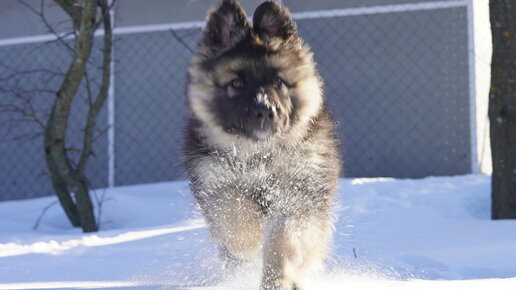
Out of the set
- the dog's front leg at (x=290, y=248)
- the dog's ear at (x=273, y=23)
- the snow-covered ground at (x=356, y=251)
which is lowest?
the snow-covered ground at (x=356, y=251)

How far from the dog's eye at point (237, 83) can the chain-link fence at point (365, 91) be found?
3.83m

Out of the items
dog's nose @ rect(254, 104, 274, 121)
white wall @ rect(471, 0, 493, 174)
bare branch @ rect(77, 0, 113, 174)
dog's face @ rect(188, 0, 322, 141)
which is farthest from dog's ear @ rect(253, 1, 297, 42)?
white wall @ rect(471, 0, 493, 174)

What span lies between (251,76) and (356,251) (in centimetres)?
131

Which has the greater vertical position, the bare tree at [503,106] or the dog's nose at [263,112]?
the dog's nose at [263,112]

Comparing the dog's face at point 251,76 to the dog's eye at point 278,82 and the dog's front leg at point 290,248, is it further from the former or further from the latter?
the dog's front leg at point 290,248

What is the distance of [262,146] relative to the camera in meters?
2.81

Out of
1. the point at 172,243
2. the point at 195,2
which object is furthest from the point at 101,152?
the point at 172,243

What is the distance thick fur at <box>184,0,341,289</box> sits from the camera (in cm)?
274

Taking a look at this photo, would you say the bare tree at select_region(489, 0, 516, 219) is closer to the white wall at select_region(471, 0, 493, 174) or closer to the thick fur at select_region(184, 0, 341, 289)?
the thick fur at select_region(184, 0, 341, 289)

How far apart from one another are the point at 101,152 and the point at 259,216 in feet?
17.2

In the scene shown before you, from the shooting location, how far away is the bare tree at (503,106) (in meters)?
4.26

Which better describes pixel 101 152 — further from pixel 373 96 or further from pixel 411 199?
pixel 411 199

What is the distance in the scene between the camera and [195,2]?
7496 millimetres

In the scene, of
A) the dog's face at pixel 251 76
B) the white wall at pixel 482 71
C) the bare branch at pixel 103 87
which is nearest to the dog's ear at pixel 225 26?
the dog's face at pixel 251 76
